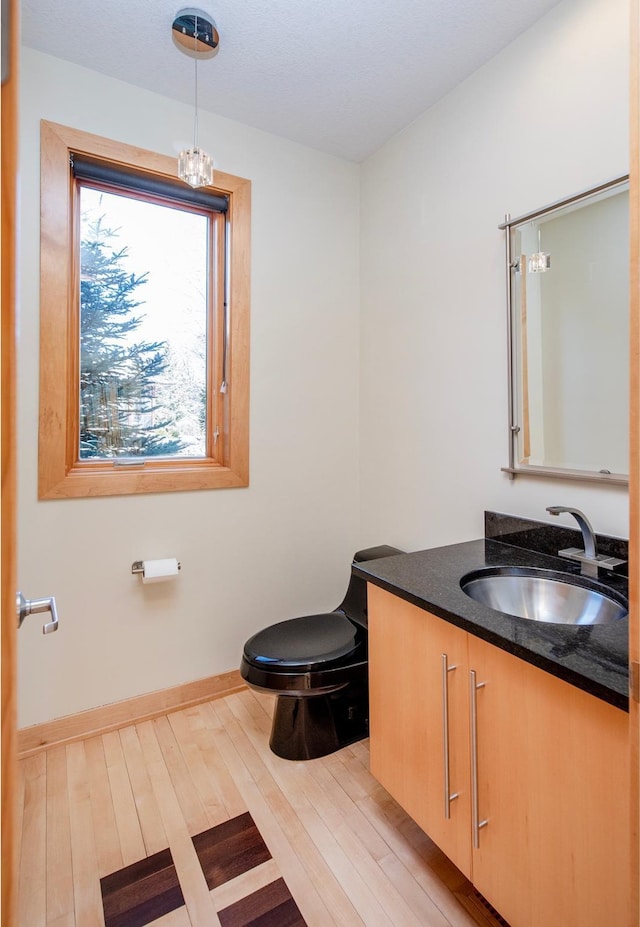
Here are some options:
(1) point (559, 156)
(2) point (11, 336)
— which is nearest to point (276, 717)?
(2) point (11, 336)

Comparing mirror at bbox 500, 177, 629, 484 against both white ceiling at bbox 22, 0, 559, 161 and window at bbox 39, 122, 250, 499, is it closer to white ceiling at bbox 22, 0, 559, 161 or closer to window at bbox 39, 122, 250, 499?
white ceiling at bbox 22, 0, 559, 161

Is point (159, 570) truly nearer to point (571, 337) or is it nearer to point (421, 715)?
point (421, 715)

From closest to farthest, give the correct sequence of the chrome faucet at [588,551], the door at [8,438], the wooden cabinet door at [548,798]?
the door at [8,438]
the wooden cabinet door at [548,798]
the chrome faucet at [588,551]

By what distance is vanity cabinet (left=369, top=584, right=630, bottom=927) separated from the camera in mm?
801

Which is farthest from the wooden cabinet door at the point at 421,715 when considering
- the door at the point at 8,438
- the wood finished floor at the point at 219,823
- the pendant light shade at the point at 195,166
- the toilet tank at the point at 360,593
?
the pendant light shade at the point at 195,166

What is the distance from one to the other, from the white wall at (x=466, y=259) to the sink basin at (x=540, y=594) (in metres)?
0.22

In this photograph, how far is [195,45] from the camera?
63.2 inches

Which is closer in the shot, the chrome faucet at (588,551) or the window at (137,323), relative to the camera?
the chrome faucet at (588,551)

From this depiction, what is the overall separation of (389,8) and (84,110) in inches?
45.7

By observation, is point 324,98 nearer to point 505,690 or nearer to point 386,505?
point 386,505

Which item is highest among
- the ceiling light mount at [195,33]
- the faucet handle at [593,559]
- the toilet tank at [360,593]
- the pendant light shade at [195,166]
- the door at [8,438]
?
the ceiling light mount at [195,33]

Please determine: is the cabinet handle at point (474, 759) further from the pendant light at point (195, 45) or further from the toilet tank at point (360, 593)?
the pendant light at point (195, 45)

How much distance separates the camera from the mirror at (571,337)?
131 centimetres

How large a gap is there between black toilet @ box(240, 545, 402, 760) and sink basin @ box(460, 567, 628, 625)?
592 mm
